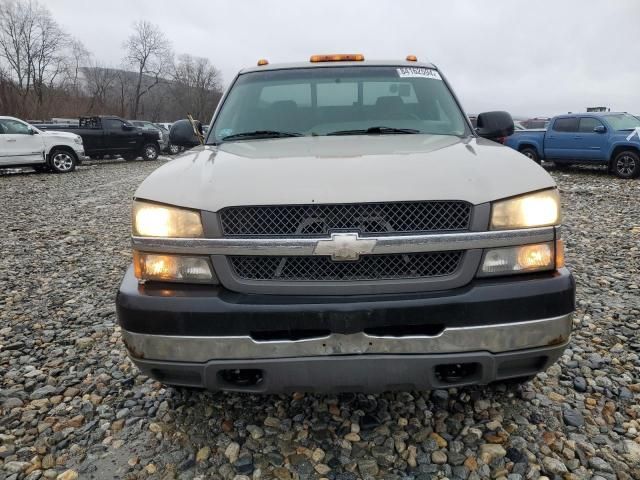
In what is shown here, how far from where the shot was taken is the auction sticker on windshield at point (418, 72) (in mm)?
3324

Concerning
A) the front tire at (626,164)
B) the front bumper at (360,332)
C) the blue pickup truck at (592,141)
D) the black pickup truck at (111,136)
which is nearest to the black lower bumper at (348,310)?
the front bumper at (360,332)

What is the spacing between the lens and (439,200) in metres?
1.85

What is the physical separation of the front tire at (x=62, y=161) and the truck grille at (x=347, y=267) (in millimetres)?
16063

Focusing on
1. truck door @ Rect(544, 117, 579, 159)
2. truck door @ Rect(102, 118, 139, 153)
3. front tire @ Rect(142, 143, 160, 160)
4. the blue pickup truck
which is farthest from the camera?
front tire @ Rect(142, 143, 160, 160)

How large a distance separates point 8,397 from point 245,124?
84.1 inches

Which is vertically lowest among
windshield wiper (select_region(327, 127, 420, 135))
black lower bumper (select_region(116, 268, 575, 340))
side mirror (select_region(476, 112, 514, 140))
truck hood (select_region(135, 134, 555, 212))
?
black lower bumper (select_region(116, 268, 575, 340))

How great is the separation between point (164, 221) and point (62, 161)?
52.8 feet

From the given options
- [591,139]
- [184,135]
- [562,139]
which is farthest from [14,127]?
[591,139]

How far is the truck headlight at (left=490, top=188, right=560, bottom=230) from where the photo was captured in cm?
189

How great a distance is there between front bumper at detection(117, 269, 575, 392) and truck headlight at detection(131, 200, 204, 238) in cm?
24

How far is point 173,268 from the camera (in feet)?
6.41

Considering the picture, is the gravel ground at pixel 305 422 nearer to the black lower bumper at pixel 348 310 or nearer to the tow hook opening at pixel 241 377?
the tow hook opening at pixel 241 377

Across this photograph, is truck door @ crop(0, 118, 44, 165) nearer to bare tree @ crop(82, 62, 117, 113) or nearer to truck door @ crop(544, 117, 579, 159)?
truck door @ crop(544, 117, 579, 159)

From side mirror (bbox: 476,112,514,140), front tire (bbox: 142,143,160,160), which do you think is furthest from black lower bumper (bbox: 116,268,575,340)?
front tire (bbox: 142,143,160,160)
